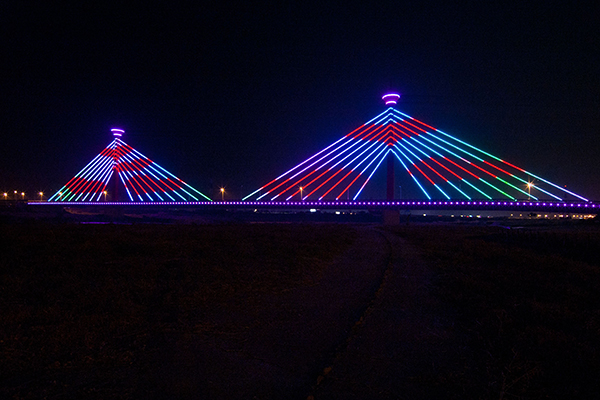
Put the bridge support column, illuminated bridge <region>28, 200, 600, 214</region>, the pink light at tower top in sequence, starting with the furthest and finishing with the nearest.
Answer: the pink light at tower top < the bridge support column < illuminated bridge <region>28, 200, 600, 214</region>

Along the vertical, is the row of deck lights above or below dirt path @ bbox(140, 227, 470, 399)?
above

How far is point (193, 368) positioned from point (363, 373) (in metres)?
2.13

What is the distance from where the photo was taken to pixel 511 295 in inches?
329

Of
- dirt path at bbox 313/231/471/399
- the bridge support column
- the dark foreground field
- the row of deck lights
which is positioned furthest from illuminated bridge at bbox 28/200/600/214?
dirt path at bbox 313/231/471/399

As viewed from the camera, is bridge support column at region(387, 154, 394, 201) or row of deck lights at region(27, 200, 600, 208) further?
bridge support column at region(387, 154, 394, 201)

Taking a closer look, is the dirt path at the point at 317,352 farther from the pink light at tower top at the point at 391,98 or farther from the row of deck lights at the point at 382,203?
the pink light at tower top at the point at 391,98

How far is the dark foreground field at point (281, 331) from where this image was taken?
3939 mm

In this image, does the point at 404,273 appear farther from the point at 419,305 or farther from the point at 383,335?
the point at 383,335

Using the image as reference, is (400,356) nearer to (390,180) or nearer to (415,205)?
(390,180)

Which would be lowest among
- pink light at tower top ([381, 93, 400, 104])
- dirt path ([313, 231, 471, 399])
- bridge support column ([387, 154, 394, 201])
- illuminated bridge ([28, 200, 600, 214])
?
dirt path ([313, 231, 471, 399])

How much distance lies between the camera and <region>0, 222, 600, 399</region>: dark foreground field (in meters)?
3.94

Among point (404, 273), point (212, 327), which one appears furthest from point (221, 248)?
point (212, 327)

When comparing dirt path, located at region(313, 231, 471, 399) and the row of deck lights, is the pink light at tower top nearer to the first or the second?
the row of deck lights

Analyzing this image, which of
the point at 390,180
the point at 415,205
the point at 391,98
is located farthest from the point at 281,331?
the point at 391,98
